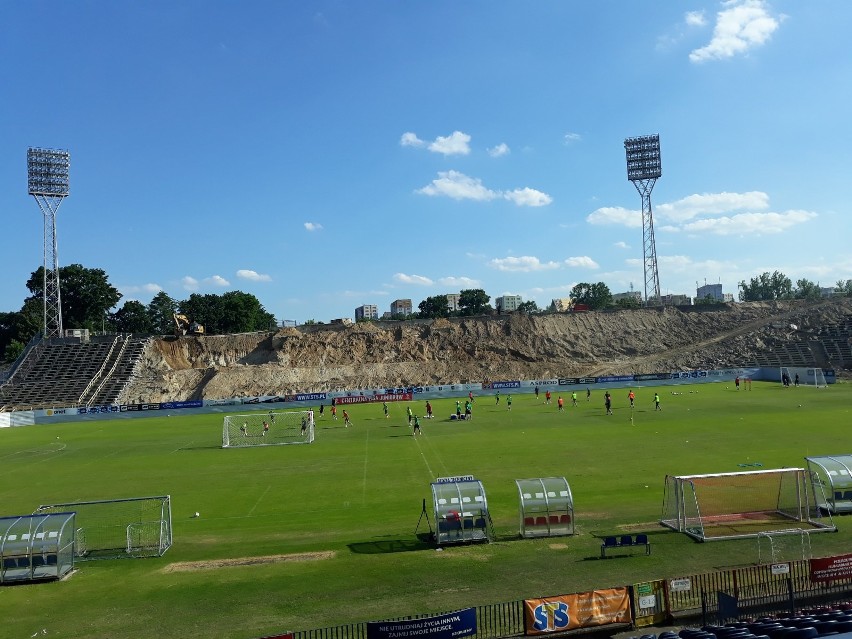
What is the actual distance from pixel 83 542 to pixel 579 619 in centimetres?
1483

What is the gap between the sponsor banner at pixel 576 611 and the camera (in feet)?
37.2

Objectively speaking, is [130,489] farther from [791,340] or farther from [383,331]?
[791,340]

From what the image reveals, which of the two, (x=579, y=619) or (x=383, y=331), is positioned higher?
(x=383, y=331)

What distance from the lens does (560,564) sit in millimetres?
15047

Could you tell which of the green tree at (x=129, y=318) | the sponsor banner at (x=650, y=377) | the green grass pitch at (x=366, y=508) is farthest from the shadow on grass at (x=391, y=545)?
the green tree at (x=129, y=318)

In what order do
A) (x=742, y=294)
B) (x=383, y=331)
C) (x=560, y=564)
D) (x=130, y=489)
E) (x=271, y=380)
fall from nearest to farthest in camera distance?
(x=560, y=564), (x=130, y=489), (x=271, y=380), (x=383, y=331), (x=742, y=294)

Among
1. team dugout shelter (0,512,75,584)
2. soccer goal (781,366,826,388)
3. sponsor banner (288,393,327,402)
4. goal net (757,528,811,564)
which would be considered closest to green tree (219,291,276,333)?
sponsor banner (288,393,327,402)

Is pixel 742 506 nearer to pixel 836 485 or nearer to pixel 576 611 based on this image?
pixel 836 485

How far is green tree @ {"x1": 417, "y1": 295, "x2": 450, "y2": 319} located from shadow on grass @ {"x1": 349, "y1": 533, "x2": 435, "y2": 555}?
429ft

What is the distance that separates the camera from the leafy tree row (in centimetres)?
11300

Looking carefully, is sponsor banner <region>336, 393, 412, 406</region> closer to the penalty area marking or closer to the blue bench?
the penalty area marking

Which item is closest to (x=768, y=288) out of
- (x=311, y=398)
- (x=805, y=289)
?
(x=805, y=289)

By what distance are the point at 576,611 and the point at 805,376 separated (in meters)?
63.0

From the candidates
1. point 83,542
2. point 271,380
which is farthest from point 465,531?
point 271,380
